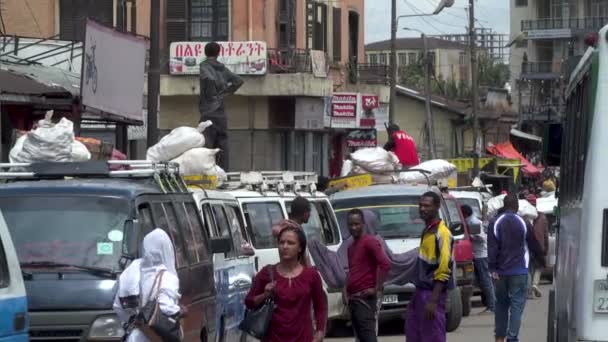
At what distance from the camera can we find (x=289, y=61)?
1467 inches

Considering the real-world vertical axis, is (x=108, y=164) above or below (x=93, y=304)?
above

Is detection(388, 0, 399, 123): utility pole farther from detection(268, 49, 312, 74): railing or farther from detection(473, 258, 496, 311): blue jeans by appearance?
detection(473, 258, 496, 311): blue jeans

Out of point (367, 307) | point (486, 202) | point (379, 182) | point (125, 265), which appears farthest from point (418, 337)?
point (486, 202)

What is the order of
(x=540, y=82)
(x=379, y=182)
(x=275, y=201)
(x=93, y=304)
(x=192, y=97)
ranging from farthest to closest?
(x=540, y=82)
(x=192, y=97)
(x=379, y=182)
(x=275, y=201)
(x=93, y=304)

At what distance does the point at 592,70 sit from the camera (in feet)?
30.3

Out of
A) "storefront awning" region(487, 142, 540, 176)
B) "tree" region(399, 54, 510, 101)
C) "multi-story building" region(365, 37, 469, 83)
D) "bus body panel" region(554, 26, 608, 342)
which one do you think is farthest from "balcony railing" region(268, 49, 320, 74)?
"multi-story building" region(365, 37, 469, 83)

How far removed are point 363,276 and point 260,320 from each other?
3954 millimetres

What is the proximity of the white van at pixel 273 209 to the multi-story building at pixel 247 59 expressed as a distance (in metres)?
15.9

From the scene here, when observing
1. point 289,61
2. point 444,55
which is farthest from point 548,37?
point 289,61

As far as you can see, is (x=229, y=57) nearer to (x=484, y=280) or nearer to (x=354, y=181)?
(x=484, y=280)

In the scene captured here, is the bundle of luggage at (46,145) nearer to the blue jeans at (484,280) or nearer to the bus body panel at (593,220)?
the bus body panel at (593,220)

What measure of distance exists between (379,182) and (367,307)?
7.96m

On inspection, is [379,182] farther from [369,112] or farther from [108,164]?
[369,112]

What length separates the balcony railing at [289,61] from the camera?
36969mm
